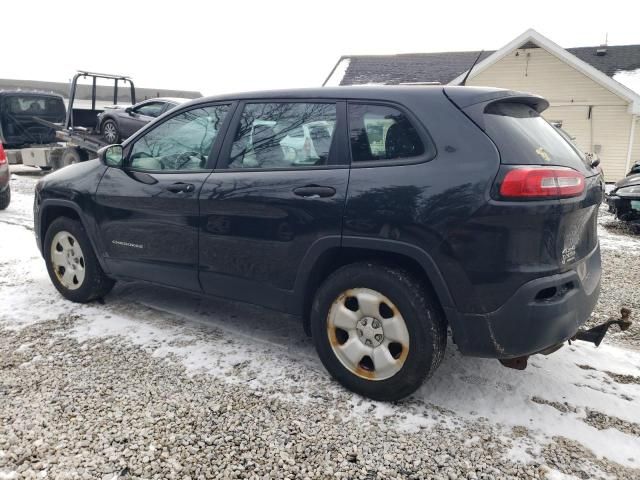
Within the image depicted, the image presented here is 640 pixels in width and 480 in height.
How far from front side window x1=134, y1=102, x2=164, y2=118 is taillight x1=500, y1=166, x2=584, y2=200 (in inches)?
430

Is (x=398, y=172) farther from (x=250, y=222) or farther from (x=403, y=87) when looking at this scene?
(x=250, y=222)

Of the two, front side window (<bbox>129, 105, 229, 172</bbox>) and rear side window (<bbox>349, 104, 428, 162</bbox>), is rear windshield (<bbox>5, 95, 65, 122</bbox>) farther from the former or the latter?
rear side window (<bbox>349, 104, 428, 162</bbox>)

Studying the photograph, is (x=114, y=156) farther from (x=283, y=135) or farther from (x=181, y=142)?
(x=283, y=135)

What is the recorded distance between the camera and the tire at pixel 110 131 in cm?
1224

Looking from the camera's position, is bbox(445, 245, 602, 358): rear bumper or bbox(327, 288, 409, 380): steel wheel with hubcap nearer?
bbox(445, 245, 602, 358): rear bumper

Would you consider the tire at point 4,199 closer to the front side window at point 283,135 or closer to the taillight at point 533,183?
the front side window at point 283,135

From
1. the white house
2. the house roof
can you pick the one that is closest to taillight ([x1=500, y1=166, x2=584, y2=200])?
the white house

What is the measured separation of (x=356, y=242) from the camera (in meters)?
2.82

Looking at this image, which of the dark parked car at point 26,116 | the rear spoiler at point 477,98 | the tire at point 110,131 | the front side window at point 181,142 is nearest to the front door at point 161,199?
the front side window at point 181,142

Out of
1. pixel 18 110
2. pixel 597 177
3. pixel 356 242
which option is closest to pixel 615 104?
pixel 597 177

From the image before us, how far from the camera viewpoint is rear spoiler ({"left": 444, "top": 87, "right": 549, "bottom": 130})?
105 inches

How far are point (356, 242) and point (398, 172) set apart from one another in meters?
0.45

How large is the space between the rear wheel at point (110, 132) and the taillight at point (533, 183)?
1152cm

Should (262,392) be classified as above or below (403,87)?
below
